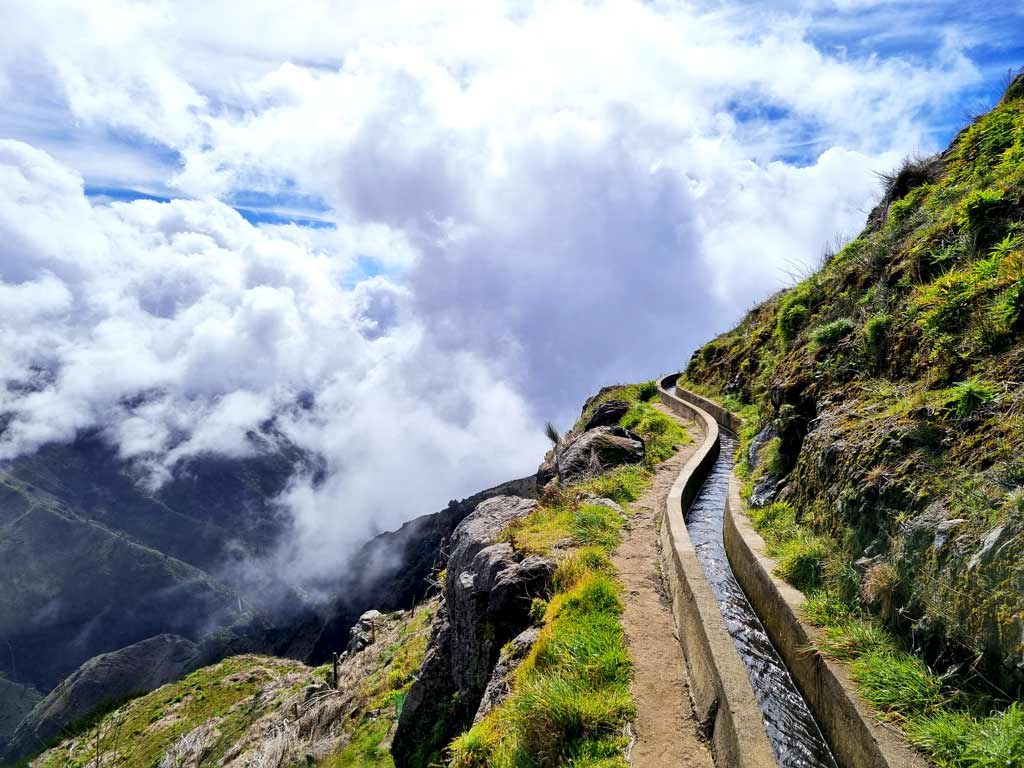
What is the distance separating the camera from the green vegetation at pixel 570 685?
19.0ft

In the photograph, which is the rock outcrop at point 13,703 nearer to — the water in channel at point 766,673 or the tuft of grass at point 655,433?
the tuft of grass at point 655,433

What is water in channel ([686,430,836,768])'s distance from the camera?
6012 millimetres

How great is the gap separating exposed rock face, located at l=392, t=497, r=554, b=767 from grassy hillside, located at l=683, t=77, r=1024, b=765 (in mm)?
4337

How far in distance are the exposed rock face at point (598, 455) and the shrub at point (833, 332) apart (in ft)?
23.6

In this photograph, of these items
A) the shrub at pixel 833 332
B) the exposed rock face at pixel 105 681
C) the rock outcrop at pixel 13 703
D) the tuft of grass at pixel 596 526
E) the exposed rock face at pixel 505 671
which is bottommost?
the exposed rock face at pixel 505 671

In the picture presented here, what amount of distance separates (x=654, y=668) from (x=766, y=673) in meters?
1.58

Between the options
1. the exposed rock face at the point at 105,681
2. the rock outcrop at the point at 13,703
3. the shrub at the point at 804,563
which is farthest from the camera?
the rock outcrop at the point at 13,703

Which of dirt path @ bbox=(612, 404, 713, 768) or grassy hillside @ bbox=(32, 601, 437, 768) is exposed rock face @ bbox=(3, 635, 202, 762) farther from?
dirt path @ bbox=(612, 404, 713, 768)

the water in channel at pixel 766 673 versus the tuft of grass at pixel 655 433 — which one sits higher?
the tuft of grass at pixel 655 433

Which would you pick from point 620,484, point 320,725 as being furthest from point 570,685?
point 320,725

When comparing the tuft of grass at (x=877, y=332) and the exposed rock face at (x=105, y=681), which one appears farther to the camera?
the exposed rock face at (x=105, y=681)

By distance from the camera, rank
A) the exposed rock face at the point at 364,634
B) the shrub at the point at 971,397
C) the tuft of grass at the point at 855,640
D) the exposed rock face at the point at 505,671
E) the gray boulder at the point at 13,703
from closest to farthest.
Answer: the tuft of grass at the point at 855,640, the shrub at the point at 971,397, the exposed rock face at the point at 505,671, the exposed rock face at the point at 364,634, the gray boulder at the point at 13,703

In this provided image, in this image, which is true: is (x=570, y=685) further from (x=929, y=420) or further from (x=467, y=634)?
(x=929, y=420)

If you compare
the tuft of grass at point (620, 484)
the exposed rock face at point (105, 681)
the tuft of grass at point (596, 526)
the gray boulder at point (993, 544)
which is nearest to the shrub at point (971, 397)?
the gray boulder at point (993, 544)
